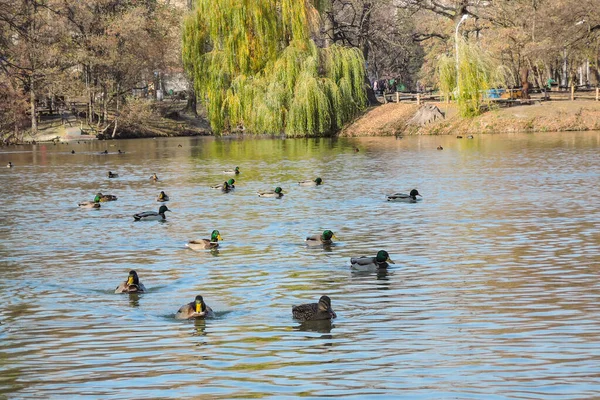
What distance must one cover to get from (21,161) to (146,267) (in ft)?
141

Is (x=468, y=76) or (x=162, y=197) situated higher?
(x=468, y=76)

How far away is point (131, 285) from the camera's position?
17719 millimetres

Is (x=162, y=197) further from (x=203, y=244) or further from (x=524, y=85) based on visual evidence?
(x=524, y=85)

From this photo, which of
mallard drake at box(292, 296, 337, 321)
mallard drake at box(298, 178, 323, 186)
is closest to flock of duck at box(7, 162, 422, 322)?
mallard drake at box(292, 296, 337, 321)

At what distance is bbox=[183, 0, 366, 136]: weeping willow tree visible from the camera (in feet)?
233

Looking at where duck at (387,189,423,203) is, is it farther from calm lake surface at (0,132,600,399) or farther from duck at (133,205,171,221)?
duck at (133,205,171,221)

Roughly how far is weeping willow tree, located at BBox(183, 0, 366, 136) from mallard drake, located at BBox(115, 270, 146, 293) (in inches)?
2097

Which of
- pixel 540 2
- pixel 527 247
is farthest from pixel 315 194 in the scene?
pixel 540 2

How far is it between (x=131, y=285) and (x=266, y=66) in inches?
2202

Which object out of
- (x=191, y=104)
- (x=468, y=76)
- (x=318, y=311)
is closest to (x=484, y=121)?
(x=468, y=76)

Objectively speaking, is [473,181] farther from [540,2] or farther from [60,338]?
[540,2]

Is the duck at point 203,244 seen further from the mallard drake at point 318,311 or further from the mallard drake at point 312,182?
the mallard drake at point 312,182

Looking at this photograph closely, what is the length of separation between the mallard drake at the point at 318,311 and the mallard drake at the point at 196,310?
4.98 ft

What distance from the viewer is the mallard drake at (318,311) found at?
48.9ft
